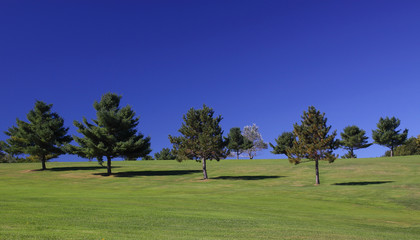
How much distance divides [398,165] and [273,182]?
32.5 m

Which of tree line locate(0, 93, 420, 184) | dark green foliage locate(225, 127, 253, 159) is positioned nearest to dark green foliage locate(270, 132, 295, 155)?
dark green foliage locate(225, 127, 253, 159)

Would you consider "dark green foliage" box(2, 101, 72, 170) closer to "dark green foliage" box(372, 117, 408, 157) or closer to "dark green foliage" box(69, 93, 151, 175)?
"dark green foliage" box(69, 93, 151, 175)

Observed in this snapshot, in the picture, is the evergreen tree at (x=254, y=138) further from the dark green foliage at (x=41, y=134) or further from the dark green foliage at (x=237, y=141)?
the dark green foliage at (x=41, y=134)

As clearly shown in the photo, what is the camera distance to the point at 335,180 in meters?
50.4

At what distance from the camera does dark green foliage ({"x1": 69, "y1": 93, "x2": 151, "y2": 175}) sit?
55.8 meters

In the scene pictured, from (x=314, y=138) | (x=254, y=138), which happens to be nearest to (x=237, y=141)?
(x=254, y=138)

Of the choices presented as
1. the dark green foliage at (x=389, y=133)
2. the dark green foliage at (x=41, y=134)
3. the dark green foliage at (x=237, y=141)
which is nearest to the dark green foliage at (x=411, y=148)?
the dark green foliage at (x=389, y=133)

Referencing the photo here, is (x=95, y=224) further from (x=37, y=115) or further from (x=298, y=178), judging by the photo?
(x=37, y=115)

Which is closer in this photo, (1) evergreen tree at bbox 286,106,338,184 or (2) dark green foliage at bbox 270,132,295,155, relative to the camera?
(1) evergreen tree at bbox 286,106,338,184

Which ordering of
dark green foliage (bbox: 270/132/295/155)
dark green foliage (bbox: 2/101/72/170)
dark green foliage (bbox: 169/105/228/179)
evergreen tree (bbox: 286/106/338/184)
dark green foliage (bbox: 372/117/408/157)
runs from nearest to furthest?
evergreen tree (bbox: 286/106/338/184) < dark green foliage (bbox: 169/105/228/179) < dark green foliage (bbox: 2/101/72/170) < dark green foliage (bbox: 372/117/408/157) < dark green foliage (bbox: 270/132/295/155)

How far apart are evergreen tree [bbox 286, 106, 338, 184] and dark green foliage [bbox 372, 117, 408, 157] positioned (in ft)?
205

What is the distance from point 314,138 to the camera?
46.1m

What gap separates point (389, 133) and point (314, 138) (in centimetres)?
6469

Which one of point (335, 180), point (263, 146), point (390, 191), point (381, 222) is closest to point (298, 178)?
point (335, 180)
